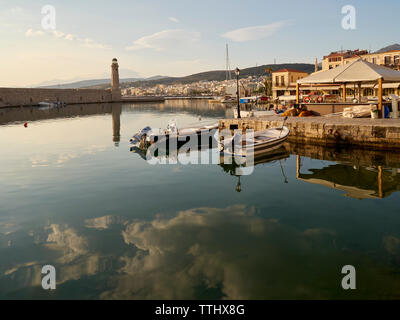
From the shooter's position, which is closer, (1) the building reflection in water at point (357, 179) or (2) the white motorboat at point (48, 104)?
(1) the building reflection in water at point (357, 179)

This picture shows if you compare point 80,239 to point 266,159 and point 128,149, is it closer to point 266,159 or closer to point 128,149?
point 266,159

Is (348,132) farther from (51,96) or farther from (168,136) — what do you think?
(51,96)

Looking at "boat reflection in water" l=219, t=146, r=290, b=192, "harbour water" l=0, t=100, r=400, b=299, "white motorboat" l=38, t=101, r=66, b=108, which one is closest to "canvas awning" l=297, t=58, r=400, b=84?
"boat reflection in water" l=219, t=146, r=290, b=192

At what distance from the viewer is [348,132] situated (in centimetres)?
1541

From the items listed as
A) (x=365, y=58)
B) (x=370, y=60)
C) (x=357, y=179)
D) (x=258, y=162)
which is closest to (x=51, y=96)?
(x=365, y=58)

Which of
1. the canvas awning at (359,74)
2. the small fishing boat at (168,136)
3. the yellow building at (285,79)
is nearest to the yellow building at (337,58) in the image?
the yellow building at (285,79)

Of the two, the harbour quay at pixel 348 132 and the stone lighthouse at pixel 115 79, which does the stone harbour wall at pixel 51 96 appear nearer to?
the stone lighthouse at pixel 115 79

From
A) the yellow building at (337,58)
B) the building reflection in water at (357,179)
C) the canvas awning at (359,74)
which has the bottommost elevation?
the building reflection in water at (357,179)

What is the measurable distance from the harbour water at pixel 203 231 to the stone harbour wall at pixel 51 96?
2620 inches

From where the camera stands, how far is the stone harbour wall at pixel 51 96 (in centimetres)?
6781

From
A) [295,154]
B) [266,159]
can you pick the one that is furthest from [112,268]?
[295,154]

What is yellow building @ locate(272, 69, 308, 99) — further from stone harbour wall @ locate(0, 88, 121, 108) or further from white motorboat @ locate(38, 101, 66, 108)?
white motorboat @ locate(38, 101, 66, 108)

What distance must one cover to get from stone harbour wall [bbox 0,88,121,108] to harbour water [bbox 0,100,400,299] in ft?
218

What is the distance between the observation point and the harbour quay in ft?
46.5
